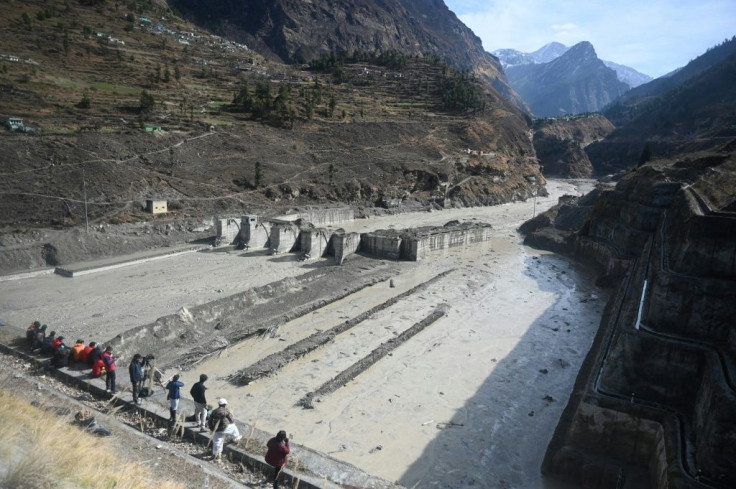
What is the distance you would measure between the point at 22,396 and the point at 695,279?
54.3 ft

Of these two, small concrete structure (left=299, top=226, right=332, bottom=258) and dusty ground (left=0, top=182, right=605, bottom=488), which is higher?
small concrete structure (left=299, top=226, right=332, bottom=258)

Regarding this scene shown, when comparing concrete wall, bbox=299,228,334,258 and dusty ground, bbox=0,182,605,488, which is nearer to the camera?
dusty ground, bbox=0,182,605,488

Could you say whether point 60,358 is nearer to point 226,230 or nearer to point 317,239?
point 317,239

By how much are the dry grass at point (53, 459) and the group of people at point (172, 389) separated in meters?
1.78

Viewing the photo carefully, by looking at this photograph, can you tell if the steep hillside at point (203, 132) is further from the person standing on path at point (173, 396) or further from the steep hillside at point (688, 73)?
the steep hillside at point (688, 73)

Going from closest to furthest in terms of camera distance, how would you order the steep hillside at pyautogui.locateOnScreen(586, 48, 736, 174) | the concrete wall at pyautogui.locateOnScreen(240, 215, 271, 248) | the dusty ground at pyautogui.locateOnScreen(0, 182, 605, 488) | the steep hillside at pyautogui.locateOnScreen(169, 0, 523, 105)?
the dusty ground at pyautogui.locateOnScreen(0, 182, 605, 488), the concrete wall at pyautogui.locateOnScreen(240, 215, 271, 248), the steep hillside at pyautogui.locateOnScreen(586, 48, 736, 174), the steep hillside at pyautogui.locateOnScreen(169, 0, 523, 105)

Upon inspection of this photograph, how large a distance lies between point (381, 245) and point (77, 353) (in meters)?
21.5

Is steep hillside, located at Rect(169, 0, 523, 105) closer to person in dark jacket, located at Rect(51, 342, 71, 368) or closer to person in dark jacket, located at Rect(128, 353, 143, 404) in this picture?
person in dark jacket, located at Rect(51, 342, 71, 368)

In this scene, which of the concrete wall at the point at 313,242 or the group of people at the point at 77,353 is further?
the concrete wall at the point at 313,242

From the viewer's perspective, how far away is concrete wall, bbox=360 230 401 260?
102ft

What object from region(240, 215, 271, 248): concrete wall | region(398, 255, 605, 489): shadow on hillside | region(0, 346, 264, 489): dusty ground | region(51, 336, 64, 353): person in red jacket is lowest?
region(398, 255, 605, 489): shadow on hillside

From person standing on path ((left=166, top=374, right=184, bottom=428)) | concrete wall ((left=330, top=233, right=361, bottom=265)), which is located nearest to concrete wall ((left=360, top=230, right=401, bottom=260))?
concrete wall ((left=330, top=233, right=361, bottom=265))

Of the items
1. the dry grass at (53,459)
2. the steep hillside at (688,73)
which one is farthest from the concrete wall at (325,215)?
the steep hillside at (688,73)

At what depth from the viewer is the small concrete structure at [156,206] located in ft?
109
